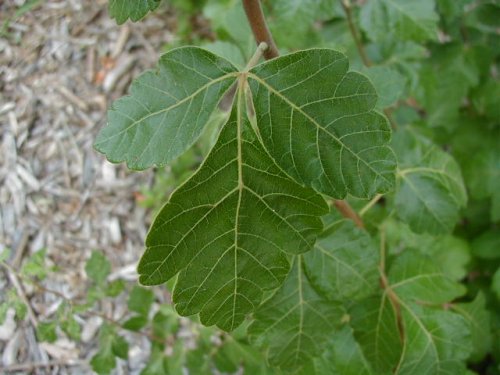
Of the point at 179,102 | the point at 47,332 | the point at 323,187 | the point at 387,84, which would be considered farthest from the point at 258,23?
the point at 47,332

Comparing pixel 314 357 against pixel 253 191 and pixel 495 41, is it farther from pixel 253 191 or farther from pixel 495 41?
pixel 495 41

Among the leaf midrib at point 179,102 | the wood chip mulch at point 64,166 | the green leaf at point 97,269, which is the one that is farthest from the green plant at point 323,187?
the wood chip mulch at point 64,166

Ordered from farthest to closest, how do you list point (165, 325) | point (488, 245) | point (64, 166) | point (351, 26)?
point (64, 166) < point (488, 245) < point (351, 26) < point (165, 325)

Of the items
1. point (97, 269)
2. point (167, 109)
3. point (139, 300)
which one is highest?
point (167, 109)

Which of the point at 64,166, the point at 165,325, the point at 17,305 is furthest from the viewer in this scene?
the point at 64,166

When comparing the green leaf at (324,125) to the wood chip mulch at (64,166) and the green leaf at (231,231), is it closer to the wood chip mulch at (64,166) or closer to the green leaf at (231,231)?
the green leaf at (231,231)

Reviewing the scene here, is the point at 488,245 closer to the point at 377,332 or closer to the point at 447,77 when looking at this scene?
the point at 447,77

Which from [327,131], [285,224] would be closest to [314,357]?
[285,224]
